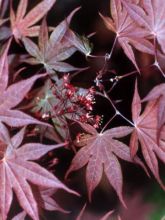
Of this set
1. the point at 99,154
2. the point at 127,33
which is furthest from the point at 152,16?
the point at 99,154

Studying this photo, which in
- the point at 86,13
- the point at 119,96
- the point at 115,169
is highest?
the point at 86,13

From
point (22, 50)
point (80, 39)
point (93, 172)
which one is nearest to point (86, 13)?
point (22, 50)

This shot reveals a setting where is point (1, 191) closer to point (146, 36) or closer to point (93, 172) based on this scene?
point (93, 172)

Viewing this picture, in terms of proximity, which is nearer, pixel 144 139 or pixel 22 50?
pixel 144 139

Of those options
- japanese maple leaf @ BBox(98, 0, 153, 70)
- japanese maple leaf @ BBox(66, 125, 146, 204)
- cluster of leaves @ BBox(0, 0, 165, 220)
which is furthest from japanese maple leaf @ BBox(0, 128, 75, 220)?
japanese maple leaf @ BBox(98, 0, 153, 70)

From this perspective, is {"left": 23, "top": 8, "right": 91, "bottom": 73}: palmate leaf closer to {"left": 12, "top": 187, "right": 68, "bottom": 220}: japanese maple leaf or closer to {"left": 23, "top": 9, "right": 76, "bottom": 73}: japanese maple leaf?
{"left": 23, "top": 9, "right": 76, "bottom": 73}: japanese maple leaf

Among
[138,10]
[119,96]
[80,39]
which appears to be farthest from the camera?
[119,96]

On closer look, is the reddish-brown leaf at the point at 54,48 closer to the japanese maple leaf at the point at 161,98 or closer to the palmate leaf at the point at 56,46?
the palmate leaf at the point at 56,46

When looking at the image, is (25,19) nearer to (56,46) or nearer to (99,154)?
(56,46)
